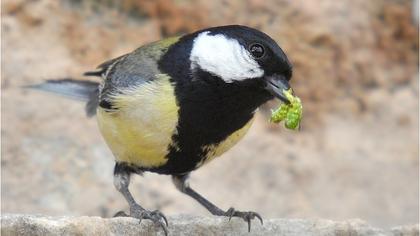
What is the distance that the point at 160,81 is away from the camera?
12.6 feet

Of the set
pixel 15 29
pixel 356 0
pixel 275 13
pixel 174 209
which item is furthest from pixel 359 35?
pixel 15 29

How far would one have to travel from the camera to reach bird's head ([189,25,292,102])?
3.63m

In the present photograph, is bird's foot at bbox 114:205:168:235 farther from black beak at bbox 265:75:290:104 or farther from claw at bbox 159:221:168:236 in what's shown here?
black beak at bbox 265:75:290:104

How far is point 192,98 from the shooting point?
12.3 feet

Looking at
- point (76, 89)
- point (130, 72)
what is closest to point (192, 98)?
point (130, 72)

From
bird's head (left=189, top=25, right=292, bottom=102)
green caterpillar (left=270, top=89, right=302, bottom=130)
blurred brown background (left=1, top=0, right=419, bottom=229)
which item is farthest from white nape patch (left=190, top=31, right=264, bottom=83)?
blurred brown background (left=1, top=0, right=419, bottom=229)

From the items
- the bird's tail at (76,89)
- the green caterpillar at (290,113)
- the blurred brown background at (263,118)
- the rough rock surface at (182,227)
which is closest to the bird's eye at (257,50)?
the green caterpillar at (290,113)

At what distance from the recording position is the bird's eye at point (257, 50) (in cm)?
364

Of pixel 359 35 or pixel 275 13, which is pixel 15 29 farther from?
pixel 359 35

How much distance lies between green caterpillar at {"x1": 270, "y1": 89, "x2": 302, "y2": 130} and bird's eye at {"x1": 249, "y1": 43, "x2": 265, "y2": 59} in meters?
0.17

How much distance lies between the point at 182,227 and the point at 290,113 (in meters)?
0.62

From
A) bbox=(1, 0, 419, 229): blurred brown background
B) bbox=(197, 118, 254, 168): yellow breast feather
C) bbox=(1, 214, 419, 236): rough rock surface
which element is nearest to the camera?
bbox=(1, 214, 419, 236): rough rock surface

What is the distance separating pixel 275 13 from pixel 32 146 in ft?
5.35

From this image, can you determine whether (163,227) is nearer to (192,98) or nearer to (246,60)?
(192,98)
